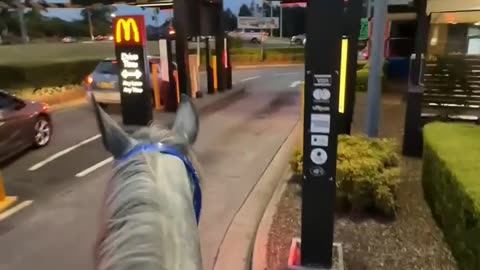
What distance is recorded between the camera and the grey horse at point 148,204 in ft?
4.17

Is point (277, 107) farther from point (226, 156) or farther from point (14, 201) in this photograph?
point (14, 201)

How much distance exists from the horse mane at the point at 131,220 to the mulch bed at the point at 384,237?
3.33m

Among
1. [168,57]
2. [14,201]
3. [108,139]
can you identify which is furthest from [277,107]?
[108,139]

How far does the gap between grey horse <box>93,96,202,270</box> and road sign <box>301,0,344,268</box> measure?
6.90ft

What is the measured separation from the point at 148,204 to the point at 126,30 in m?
9.80

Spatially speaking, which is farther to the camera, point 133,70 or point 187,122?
point 133,70

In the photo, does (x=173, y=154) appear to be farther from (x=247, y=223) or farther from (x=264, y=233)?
(x=247, y=223)

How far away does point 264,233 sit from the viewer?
17.8 ft

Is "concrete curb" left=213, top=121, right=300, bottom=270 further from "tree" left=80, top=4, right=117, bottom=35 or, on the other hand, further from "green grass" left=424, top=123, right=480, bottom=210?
"tree" left=80, top=4, right=117, bottom=35

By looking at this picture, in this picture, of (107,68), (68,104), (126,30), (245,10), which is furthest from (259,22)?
(126,30)

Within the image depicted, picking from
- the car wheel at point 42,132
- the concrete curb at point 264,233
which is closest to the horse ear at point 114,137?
the concrete curb at point 264,233

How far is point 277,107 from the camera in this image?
15164mm

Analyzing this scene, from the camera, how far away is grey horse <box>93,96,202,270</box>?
127cm

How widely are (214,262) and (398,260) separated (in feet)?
6.21
